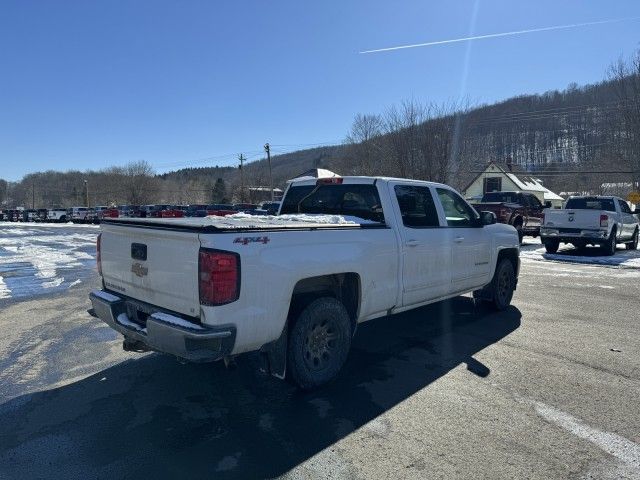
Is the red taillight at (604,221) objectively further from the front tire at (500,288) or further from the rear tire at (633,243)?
the front tire at (500,288)

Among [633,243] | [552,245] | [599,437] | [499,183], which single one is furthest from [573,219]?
[499,183]

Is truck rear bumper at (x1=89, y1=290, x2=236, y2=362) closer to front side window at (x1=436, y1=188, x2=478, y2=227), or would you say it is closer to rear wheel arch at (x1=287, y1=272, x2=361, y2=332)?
rear wheel arch at (x1=287, y1=272, x2=361, y2=332)

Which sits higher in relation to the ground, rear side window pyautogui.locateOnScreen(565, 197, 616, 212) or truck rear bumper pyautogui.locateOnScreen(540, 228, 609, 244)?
rear side window pyautogui.locateOnScreen(565, 197, 616, 212)

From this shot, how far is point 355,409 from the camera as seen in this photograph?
3.86m

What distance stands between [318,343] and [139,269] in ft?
5.66

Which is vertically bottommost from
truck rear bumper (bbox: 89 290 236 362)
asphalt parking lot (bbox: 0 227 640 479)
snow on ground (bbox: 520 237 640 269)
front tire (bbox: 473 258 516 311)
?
snow on ground (bbox: 520 237 640 269)

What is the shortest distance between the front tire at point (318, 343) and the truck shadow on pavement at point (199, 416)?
16 cm

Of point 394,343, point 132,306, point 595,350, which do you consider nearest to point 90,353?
point 132,306

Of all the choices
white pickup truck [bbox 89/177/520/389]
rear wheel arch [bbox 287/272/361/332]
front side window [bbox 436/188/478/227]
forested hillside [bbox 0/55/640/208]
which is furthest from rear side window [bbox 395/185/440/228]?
forested hillside [bbox 0/55/640/208]

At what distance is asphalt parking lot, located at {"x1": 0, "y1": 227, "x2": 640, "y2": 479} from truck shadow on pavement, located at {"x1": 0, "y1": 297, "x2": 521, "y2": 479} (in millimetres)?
14

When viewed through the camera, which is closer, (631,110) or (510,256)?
(510,256)

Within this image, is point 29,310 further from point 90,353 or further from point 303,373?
point 303,373

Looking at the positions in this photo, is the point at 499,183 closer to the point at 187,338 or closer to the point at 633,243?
the point at 633,243

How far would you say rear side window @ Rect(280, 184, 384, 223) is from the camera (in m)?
5.33
